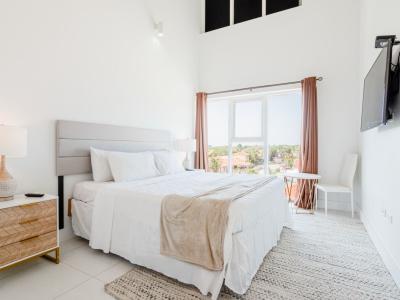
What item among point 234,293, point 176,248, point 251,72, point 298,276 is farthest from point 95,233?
point 251,72

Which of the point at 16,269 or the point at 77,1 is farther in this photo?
the point at 77,1

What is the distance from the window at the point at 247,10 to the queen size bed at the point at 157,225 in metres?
3.60

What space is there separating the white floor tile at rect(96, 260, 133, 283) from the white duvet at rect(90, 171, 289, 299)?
88mm

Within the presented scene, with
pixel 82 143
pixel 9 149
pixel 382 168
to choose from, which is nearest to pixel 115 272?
pixel 9 149

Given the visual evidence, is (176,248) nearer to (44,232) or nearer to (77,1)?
(44,232)

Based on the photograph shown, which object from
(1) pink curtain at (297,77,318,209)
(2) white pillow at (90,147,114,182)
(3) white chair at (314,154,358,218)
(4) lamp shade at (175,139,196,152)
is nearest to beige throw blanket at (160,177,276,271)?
(2) white pillow at (90,147,114,182)

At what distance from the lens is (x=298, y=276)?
1.87m

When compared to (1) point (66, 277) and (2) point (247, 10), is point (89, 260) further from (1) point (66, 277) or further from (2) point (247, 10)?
(2) point (247, 10)

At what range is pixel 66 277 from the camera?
1.85 meters

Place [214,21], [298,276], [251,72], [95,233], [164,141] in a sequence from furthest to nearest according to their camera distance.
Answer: [214,21] → [251,72] → [164,141] → [95,233] → [298,276]

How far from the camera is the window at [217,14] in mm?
4844

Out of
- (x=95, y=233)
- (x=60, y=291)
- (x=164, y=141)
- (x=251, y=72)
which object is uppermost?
(x=251, y=72)

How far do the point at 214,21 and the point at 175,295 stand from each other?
515 cm

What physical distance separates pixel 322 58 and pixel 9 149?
174 inches
